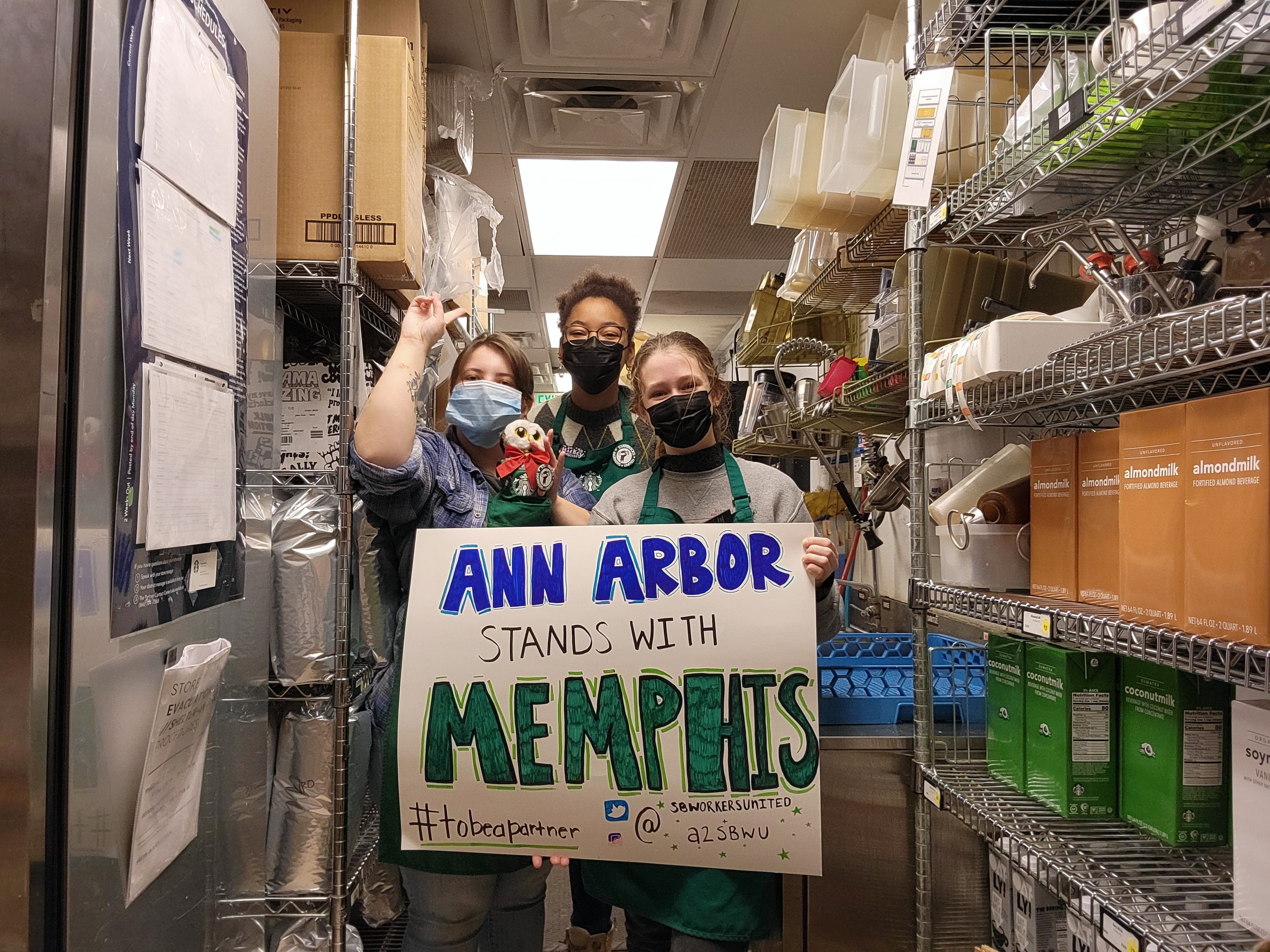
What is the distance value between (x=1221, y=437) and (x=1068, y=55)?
82 centimetres

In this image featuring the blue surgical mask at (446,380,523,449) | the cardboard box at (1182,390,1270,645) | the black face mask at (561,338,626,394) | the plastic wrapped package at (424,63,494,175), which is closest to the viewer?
the cardboard box at (1182,390,1270,645)

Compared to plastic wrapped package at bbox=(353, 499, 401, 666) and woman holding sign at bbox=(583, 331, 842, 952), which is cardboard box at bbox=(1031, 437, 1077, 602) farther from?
plastic wrapped package at bbox=(353, 499, 401, 666)

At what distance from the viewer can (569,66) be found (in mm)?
2844

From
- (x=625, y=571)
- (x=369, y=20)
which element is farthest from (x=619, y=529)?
(x=369, y=20)

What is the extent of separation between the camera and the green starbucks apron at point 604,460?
2.14 meters

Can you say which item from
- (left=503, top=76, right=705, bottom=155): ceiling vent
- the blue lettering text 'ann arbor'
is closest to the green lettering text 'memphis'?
the blue lettering text 'ann arbor'

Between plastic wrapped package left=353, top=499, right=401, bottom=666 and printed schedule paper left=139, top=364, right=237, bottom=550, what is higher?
printed schedule paper left=139, top=364, right=237, bottom=550

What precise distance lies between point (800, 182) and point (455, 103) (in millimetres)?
1341

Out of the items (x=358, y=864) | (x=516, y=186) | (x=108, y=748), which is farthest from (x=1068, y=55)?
(x=516, y=186)

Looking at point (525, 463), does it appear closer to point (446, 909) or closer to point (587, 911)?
point (446, 909)

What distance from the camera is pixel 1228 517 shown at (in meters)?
1.00

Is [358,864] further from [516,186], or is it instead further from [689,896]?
[516,186]

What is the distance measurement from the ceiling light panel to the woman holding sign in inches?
85.1

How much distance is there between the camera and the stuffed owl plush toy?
5.61 ft
